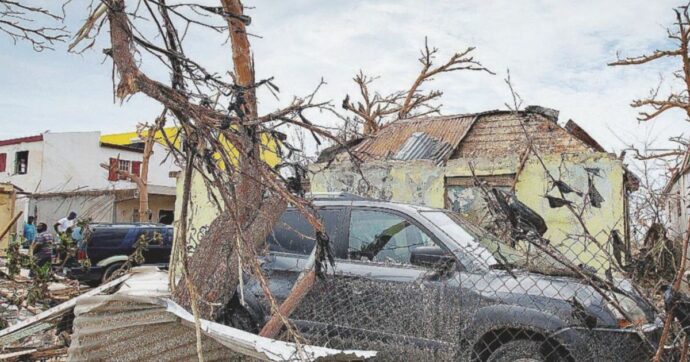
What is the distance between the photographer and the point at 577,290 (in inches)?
148

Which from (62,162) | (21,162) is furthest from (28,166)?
(62,162)

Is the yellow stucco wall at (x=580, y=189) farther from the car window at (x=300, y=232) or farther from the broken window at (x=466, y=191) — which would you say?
the car window at (x=300, y=232)

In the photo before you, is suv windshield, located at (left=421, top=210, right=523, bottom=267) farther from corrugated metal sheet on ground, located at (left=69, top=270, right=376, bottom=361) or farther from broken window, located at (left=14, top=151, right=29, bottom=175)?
broken window, located at (left=14, top=151, right=29, bottom=175)

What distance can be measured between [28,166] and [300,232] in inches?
1219

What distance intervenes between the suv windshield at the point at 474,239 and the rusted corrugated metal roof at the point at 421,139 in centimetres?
693

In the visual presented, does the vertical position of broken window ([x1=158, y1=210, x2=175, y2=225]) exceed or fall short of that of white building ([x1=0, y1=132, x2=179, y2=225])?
it falls short

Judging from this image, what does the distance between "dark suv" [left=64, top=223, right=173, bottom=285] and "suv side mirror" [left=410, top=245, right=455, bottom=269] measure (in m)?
8.10

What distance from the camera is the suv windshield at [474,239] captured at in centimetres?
449

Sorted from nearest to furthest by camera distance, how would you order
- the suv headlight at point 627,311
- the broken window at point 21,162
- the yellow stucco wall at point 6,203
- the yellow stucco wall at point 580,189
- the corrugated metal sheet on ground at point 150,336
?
the corrugated metal sheet on ground at point 150,336, the suv headlight at point 627,311, the yellow stucco wall at point 580,189, the yellow stucco wall at point 6,203, the broken window at point 21,162

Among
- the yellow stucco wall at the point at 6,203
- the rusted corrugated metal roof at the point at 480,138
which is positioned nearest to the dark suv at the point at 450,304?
the rusted corrugated metal roof at the point at 480,138

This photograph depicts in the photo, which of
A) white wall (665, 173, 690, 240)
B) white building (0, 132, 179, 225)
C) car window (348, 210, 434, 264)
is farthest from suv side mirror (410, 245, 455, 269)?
white building (0, 132, 179, 225)

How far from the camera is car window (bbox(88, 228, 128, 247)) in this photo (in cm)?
1202

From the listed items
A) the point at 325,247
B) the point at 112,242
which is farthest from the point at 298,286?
the point at 112,242

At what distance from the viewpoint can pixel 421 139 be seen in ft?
44.1
